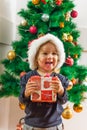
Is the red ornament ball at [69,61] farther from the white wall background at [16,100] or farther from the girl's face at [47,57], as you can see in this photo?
the white wall background at [16,100]

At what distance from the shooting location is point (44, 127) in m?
1.09

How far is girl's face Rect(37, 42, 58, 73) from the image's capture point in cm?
106

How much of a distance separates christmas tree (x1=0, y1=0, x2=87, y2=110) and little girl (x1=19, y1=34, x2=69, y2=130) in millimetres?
228

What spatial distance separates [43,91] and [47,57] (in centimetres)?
15

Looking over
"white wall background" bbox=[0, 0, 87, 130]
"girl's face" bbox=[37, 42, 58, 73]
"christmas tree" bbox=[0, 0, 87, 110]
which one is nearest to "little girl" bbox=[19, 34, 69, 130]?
"girl's face" bbox=[37, 42, 58, 73]

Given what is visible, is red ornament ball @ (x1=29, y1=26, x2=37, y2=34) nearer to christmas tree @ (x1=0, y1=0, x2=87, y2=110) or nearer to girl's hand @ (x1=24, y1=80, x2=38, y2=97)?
christmas tree @ (x1=0, y1=0, x2=87, y2=110)

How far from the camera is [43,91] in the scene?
103cm

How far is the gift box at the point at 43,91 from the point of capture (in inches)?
40.2

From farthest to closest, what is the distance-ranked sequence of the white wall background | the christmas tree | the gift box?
the white wall background → the christmas tree → the gift box

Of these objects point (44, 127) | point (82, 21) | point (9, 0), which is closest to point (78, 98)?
point (44, 127)

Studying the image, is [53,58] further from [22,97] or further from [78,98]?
[78,98]

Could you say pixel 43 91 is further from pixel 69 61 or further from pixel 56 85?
pixel 69 61

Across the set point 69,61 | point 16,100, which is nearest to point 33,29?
point 69,61

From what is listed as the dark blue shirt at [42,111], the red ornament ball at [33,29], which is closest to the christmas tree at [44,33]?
the red ornament ball at [33,29]
